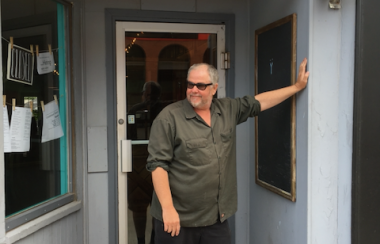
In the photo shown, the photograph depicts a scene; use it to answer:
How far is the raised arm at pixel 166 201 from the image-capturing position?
1.98m

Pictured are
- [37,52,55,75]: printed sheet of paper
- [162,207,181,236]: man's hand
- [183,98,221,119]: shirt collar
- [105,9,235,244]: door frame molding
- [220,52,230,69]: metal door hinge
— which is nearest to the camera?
[162,207,181,236]: man's hand

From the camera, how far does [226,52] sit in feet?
9.75

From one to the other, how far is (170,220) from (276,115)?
1062 millimetres

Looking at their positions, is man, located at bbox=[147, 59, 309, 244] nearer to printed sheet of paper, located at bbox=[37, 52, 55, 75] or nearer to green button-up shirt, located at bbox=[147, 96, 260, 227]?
green button-up shirt, located at bbox=[147, 96, 260, 227]

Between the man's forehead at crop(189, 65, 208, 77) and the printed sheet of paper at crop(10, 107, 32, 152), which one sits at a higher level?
the man's forehead at crop(189, 65, 208, 77)

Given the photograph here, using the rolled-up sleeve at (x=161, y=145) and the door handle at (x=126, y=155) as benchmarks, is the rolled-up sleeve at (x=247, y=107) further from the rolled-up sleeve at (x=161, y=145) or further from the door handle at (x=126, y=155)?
the door handle at (x=126, y=155)

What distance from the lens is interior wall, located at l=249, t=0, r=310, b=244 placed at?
7.06 ft

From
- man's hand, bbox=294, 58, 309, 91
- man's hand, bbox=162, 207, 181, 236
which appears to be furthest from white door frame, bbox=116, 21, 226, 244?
man's hand, bbox=294, 58, 309, 91

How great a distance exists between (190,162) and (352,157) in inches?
41.2

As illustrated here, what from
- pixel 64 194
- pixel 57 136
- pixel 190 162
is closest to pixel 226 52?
pixel 190 162

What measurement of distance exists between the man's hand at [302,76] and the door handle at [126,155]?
144 centimetres

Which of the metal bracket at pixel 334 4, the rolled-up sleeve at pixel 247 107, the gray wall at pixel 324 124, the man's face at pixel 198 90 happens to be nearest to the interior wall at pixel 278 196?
the gray wall at pixel 324 124

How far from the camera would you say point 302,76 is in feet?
6.91

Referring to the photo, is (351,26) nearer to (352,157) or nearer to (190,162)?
(352,157)
